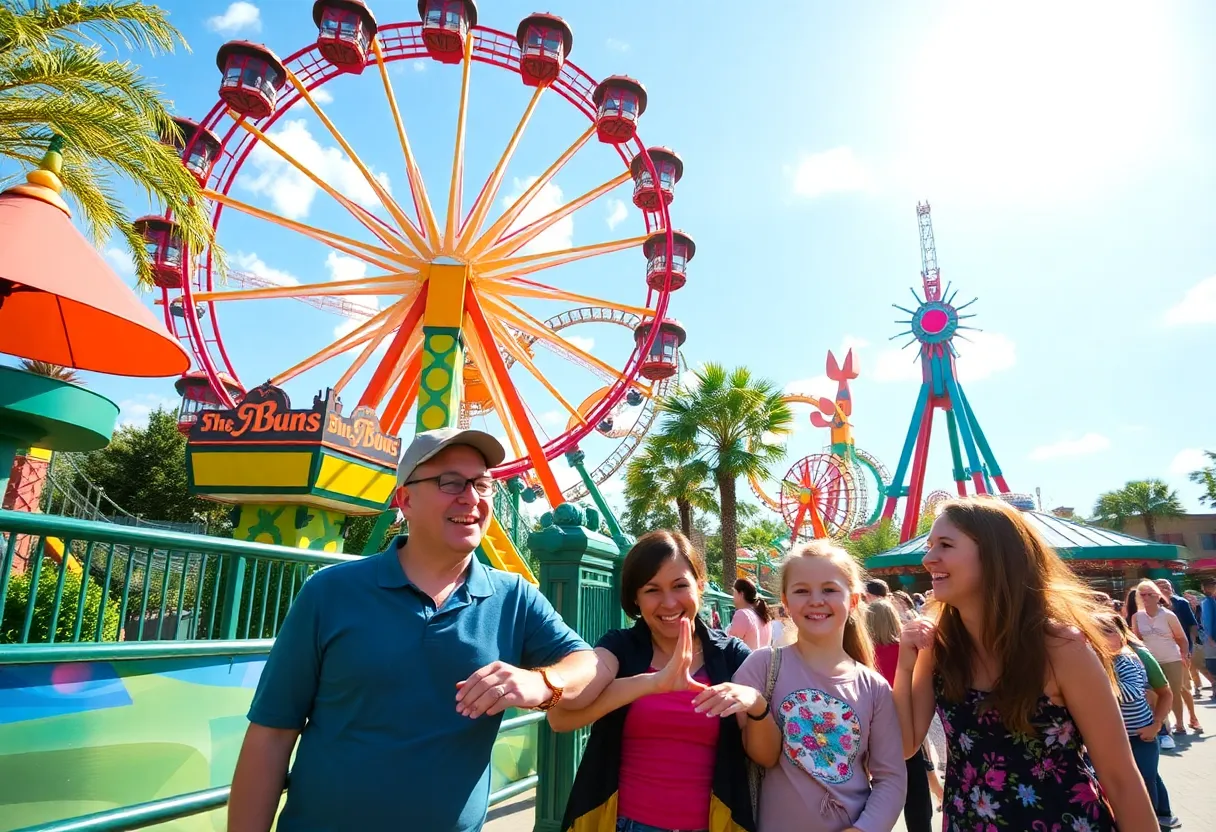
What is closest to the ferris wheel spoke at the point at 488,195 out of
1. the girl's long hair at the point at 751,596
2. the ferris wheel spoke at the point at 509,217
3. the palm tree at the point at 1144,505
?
the ferris wheel spoke at the point at 509,217

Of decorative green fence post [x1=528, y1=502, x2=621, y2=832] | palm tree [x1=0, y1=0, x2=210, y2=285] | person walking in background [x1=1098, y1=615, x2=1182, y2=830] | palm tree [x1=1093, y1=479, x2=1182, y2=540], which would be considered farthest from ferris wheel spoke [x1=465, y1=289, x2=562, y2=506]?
palm tree [x1=1093, y1=479, x2=1182, y2=540]

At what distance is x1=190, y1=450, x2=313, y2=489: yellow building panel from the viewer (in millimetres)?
12516

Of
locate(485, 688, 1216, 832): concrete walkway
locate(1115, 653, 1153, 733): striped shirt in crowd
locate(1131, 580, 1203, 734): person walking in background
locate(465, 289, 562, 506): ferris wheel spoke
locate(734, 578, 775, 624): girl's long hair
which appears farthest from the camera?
locate(465, 289, 562, 506): ferris wheel spoke

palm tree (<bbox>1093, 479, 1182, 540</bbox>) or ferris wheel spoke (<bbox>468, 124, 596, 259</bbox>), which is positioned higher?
ferris wheel spoke (<bbox>468, 124, 596, 259</bbox>)

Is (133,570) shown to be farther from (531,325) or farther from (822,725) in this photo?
(531,325)

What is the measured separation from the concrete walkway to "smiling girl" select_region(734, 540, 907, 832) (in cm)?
280

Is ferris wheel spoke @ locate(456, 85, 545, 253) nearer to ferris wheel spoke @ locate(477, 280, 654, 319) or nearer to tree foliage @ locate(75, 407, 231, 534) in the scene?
ferris wheel spoke @ locate(477, 280, 654, 319)

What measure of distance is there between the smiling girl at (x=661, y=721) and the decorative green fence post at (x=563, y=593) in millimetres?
1467

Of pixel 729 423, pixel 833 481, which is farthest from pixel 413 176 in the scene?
pixel 833 481

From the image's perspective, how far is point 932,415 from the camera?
Result: 35.7 m

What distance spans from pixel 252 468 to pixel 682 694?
40.7 feet

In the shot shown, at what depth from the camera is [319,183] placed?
17016 millimetres

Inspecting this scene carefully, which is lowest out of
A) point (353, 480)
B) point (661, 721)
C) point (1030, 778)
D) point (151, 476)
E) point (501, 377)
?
point (1030, 778)

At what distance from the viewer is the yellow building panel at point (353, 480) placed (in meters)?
12.8
